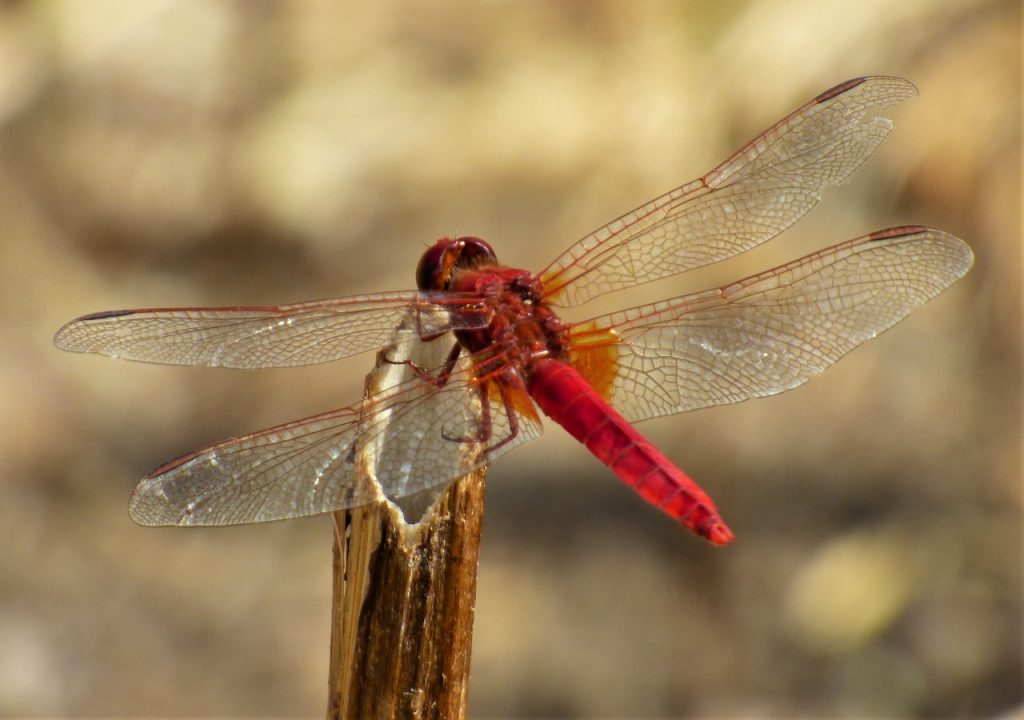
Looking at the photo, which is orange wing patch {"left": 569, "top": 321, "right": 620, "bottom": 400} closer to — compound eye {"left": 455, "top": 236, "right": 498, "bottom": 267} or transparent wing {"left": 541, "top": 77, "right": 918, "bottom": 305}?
transparent wing {"left": 541, "top": 77, "right": 918, "bottom": 305}

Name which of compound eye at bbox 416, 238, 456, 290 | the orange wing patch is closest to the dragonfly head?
compound eye at bbox 416, 238, 456, 290

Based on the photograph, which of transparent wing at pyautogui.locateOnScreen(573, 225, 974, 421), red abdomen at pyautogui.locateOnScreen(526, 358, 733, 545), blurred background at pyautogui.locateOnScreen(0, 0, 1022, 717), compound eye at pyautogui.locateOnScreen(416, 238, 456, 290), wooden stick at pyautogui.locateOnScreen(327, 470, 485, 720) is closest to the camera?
wooden stick at pyautogui.locateOnScreen(327, 470, 485, 720)

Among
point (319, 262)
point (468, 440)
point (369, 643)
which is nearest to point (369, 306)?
point (468, 440)

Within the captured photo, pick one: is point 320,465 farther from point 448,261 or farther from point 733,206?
Answer: point 733,206

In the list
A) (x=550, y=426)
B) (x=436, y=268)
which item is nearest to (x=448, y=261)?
(x=436, y=268)

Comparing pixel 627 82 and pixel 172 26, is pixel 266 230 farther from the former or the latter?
pixel 627 82

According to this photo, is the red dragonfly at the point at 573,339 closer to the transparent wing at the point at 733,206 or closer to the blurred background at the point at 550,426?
the transparent wing at the point at 733,206
